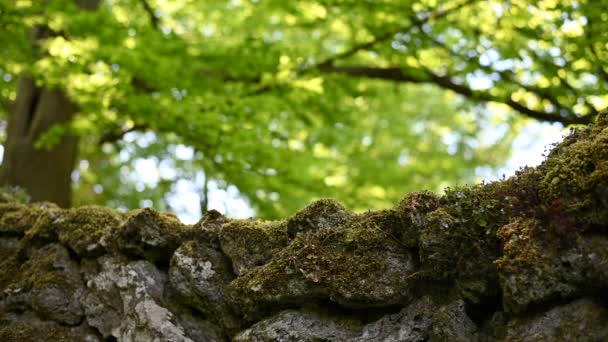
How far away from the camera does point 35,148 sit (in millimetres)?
11391

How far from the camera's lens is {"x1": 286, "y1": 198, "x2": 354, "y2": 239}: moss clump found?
173 inches

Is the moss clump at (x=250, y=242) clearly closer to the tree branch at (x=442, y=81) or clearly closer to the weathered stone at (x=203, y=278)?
the weathered stone at (x=203, y=278)

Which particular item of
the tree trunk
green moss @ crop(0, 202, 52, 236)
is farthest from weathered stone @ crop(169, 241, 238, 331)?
the tree trunk

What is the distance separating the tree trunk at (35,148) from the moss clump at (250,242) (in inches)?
297

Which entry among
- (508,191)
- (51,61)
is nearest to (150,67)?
(51,61)

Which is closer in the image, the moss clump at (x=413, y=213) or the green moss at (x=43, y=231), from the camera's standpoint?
the moss clump at (x=413, y=213)

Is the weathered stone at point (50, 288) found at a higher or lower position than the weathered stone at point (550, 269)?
higher

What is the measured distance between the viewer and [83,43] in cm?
980

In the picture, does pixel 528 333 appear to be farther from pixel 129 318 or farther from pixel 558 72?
pixel 558 72

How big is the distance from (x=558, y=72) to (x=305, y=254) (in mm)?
7336

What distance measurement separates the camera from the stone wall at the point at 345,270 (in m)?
3.24

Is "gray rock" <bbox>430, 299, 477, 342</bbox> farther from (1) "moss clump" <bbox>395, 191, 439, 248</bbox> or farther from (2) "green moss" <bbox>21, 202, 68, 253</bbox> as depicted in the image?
(2) "green moss" <bbox>21, 202, 68, 253</bbox>

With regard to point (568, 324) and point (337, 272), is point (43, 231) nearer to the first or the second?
point (337, 272)

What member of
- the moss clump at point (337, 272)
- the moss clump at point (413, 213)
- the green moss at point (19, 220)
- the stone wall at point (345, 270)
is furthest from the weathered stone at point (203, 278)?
the green moss at point (19, 220)
